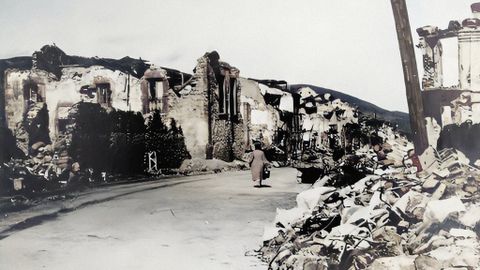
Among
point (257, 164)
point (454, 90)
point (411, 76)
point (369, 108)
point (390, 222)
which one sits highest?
point (411, 76)

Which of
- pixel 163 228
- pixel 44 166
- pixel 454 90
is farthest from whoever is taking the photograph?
pixel 454 90

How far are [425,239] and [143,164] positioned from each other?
8.31ft

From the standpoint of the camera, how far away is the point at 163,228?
4.04 meters

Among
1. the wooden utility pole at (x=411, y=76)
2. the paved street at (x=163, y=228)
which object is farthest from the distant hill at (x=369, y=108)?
the paved street at (x=163, y=228)

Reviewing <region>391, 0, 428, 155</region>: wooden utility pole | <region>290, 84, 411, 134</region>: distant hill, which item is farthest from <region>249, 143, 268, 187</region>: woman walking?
<region>391, 0, 428, 155</region>: wooden utility pole

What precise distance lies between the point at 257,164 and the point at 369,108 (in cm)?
117

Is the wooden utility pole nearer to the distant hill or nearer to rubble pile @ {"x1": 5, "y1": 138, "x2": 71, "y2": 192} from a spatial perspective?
the distant hill

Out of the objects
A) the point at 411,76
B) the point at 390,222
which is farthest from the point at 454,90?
the point at 390,222

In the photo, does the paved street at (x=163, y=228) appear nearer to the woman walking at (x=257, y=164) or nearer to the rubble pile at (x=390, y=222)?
the woman walking at (x=257, y=164)

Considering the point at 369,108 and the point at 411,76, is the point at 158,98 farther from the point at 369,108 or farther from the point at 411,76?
the point at 411,76

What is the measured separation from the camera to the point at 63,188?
166 inches

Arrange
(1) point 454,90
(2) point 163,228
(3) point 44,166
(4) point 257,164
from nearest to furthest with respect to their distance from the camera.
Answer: (2) point 163,228 → (3) point 44,166 → (4) point 257,164 → (1) point 454,90

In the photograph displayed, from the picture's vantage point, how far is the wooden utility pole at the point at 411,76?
14.5 feet

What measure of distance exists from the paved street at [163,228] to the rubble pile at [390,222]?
0.72 feet
